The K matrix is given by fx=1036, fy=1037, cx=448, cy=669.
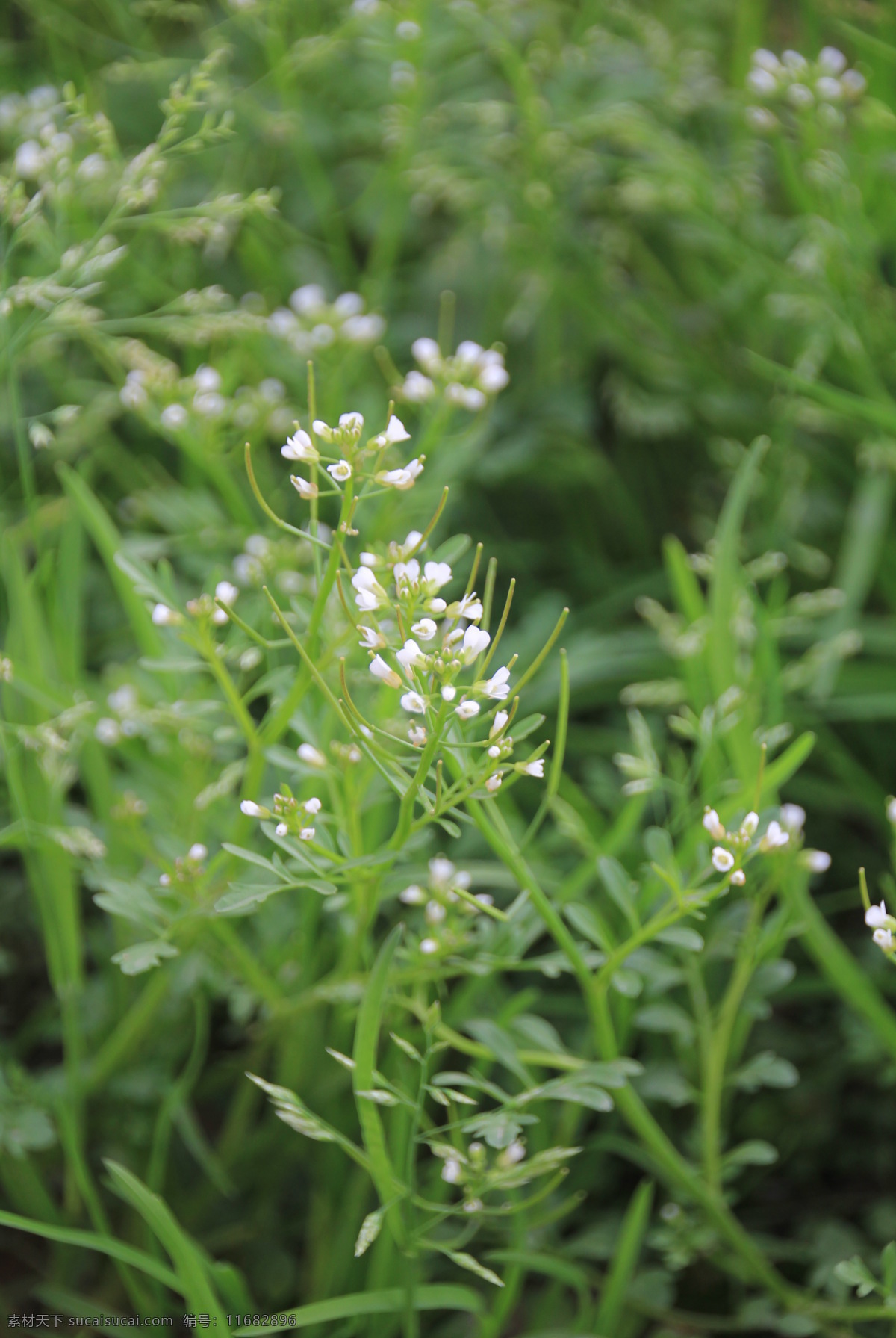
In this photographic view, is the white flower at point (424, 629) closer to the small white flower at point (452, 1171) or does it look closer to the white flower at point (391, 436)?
the white flower at point (391, 436)

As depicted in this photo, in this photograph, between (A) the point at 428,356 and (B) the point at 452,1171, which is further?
(A) the point at 428,356

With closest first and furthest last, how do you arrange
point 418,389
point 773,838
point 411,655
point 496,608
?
point 411,655 < point 773,838 < point 418,389 < point 496,608

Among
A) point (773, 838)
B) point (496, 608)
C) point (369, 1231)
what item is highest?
point (773, 838)

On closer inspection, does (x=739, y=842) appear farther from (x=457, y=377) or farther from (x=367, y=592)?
(x=457, y=377)

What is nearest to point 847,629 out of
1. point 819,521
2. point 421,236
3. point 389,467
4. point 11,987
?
point 819,521

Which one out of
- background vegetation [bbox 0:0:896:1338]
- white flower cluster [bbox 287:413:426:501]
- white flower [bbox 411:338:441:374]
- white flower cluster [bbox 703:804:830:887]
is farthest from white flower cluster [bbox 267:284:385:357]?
white flower cluster [bbox 703:804:830:887]

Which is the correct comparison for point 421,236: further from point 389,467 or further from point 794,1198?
point 794,1198

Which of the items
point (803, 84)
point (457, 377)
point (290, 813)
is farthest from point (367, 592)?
point (803, 84)
